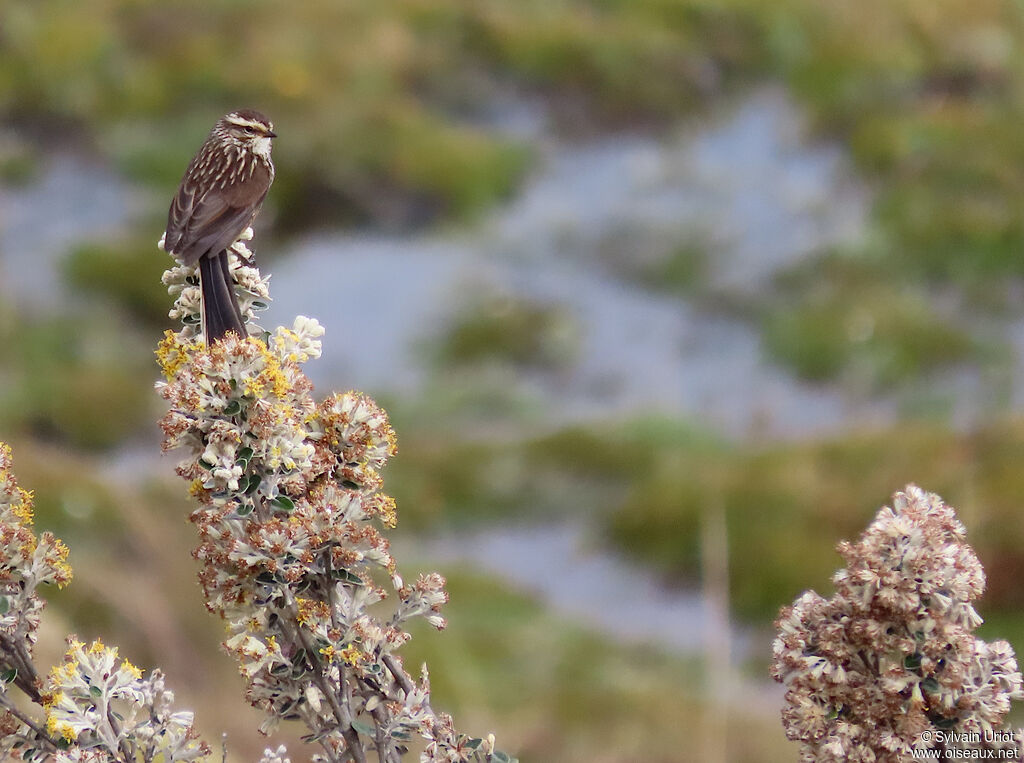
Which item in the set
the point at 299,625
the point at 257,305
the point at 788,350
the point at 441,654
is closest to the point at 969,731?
the point at 299,625

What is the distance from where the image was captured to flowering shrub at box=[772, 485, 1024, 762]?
54cm

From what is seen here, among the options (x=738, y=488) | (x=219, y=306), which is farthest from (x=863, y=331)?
(x=219, y=306)

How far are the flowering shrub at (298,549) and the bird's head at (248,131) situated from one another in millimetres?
817

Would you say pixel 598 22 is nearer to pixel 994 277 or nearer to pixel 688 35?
pixel 688 35

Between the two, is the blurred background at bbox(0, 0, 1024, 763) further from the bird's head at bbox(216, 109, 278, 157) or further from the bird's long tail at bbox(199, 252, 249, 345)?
the bird's long tail at bbox(199, 252, 249, 345)

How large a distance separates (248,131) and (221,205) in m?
0.31

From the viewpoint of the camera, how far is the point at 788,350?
11.0 feet

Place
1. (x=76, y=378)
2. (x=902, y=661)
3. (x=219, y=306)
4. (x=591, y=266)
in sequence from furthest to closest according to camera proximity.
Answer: (x=591, y=266) → (x=76, y=378) → (x=219, y=306) → (x=902, y=661)

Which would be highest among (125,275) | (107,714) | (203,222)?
(125,275)

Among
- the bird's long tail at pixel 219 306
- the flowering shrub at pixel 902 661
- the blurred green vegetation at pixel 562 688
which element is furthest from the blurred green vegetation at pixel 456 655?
the flowering shrub at pixel 902 661

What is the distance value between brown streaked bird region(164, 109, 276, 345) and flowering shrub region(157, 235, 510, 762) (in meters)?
0.09

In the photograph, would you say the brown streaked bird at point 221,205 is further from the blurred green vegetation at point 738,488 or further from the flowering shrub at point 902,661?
the blurred green vegetation at point 738,488

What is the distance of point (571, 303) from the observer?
3607mm

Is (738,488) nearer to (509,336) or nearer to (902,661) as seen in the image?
(509,336)
